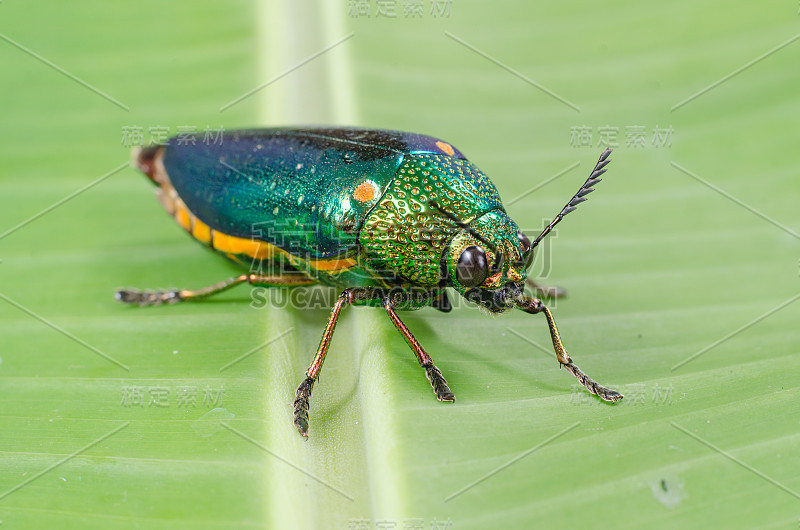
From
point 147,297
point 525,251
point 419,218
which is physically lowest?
point 147,297

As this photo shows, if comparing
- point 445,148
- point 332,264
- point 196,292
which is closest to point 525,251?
point 445,148

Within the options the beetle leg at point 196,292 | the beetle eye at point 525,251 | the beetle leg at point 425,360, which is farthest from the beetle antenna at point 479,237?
the beetle leg at point 196,292

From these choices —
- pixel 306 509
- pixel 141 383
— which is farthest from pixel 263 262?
pixel 306 509

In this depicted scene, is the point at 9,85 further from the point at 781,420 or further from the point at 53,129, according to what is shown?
the point at 781,420

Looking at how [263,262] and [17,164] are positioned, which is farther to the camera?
[17,164]

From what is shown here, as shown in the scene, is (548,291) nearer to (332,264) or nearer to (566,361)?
(566,361)

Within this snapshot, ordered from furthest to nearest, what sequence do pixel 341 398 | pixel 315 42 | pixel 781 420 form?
pixel 315 42, pixel 341 398, pixel 781 420

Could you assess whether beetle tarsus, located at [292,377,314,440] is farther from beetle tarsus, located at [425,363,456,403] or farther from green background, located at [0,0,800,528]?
beetle tarsus, located at [425,363,456,403]
